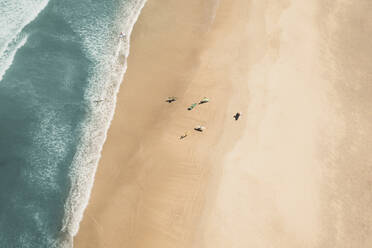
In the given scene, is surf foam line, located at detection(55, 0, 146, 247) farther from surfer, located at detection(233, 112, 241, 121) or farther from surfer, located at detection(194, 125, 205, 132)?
surfer, located at detection(233, 112, 241, 121)

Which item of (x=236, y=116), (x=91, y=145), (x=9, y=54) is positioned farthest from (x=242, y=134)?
(x=9, y=54)

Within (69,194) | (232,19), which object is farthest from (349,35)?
(69,194)

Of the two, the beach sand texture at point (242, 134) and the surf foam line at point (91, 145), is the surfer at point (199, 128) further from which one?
the surf foam line at point (91, 145)

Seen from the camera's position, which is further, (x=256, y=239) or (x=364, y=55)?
(x=364, y=55)

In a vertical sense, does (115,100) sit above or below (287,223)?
above

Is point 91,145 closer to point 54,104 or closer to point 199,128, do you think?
point 54,104

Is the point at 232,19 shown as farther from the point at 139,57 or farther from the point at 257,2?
the point at 139,57

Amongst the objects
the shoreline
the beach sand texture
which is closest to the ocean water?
the shoreline

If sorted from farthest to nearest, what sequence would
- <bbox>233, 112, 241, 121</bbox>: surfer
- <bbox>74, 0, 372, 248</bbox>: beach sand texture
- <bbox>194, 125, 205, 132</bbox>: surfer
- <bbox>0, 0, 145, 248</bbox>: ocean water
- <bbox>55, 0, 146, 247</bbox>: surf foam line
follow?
<bbox>233, 112, 241, 121</bbox>: surfer < <bbox>194, 125, 205, 132</bbox>: surfer < <bbox>0, 0, 145, 248</bbox>: ocean water < <bbox>55, 0, 146, 247</bbox>: surf foam line < <bbox>74, 0, 372, 248</bbox>: beach sand texture
